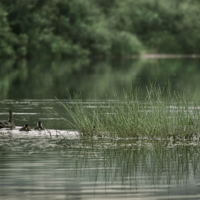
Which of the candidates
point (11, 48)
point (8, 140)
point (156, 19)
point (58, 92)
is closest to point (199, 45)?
point (156, 19)

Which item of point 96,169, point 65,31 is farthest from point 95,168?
point 65,31

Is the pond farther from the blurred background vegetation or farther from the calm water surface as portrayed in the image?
the blurred background vegetation

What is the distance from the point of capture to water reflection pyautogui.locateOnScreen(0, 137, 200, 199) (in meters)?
7.50

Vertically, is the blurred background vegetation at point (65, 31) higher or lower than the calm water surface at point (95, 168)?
higher

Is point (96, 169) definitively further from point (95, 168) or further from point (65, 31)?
point (65, 31)

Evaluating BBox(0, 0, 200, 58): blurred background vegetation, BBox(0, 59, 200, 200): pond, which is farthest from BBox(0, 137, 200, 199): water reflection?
BBox(0, 0, 200, 58): blurred background vegetation

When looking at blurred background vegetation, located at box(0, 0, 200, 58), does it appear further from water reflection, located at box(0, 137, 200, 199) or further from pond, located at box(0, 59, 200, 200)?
water reflection, located at box(0, 137, 200, 199)

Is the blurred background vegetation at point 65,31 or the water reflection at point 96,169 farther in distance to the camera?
the blurred background vegetation at point 65,31

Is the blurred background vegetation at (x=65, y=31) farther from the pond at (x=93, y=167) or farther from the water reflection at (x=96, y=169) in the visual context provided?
the water reflection at (x=96, y=169)

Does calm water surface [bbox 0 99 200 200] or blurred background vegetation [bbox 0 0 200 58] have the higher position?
blurred background vegetation [bbox 0 0 200 58]

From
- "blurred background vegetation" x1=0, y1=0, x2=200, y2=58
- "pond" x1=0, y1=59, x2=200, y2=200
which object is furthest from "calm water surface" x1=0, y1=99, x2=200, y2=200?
"blurred background vegetation" x1=0, y1=0, x2=200, y2=58

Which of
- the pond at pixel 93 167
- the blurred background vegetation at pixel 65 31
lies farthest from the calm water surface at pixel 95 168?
the blurred background vegetation at pixel 65 31

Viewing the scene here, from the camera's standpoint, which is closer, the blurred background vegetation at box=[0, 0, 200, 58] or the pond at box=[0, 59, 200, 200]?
the pond at box=[0, 59, 200, 200]

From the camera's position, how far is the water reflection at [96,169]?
7496mm
